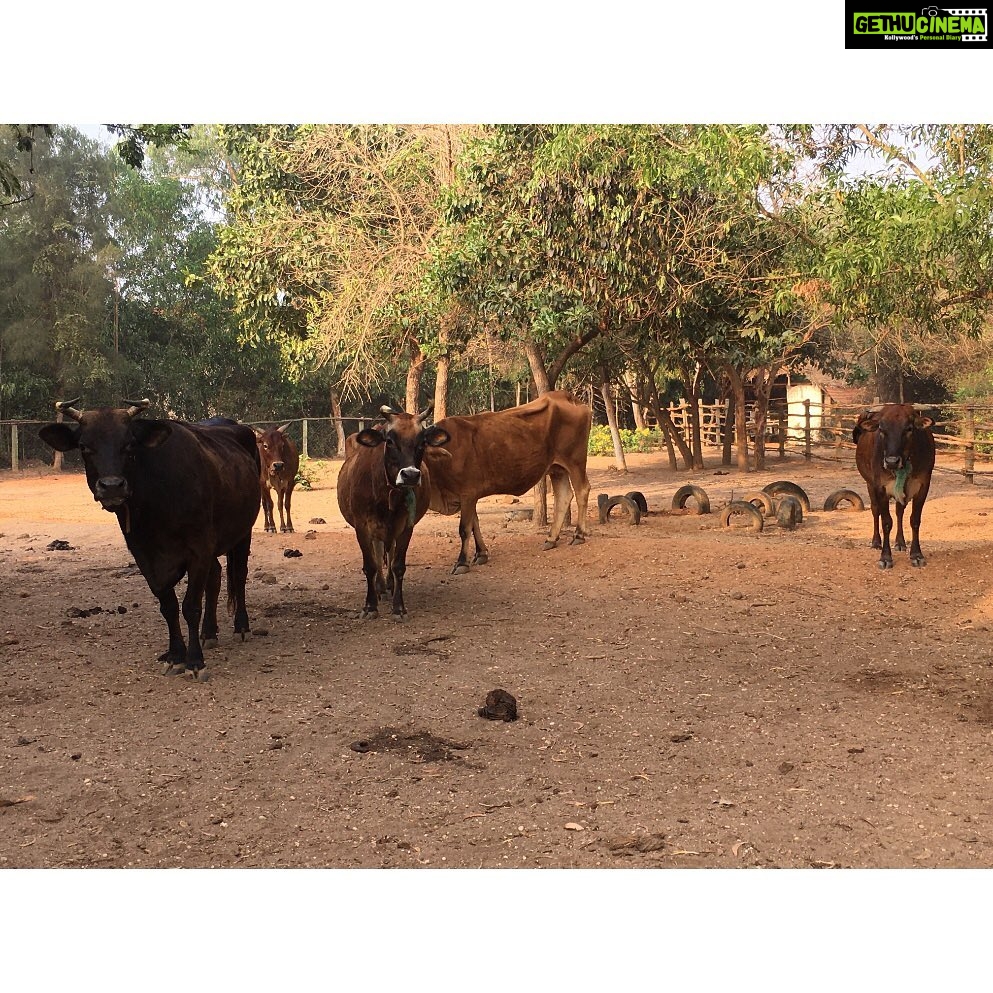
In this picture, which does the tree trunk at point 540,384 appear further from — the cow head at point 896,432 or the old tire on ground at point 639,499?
the cow head at point 896,432

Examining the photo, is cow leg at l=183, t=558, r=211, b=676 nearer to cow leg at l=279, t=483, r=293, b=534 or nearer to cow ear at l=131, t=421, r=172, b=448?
cow ear at l=131, t=421, r=172, b=448

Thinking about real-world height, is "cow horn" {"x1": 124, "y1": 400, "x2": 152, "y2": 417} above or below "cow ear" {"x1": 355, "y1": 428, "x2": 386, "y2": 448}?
above

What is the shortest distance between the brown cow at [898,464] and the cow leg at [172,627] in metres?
5.97

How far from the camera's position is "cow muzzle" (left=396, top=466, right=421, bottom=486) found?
740 cm

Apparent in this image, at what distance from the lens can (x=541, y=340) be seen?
11.9 meters

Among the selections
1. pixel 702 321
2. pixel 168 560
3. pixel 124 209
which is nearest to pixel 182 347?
pixel 124 209

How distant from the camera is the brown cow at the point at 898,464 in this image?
940 centimetres

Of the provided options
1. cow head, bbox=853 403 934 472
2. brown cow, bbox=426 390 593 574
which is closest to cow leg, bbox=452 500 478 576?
brown cow, bbox=426 390 593 574

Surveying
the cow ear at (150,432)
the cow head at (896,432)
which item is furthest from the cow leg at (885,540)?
the cow ear at (150,432)

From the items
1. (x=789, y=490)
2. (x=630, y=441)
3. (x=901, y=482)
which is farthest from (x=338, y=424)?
(x=901, y=482)

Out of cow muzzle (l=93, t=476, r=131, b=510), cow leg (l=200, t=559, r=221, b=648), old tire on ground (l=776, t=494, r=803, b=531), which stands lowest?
cow leg (l=200, t=559, r=221, b=648)

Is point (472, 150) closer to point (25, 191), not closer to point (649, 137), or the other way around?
point (649, 137)

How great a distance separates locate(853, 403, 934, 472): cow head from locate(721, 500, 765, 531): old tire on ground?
2.38 metres

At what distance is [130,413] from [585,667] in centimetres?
309
